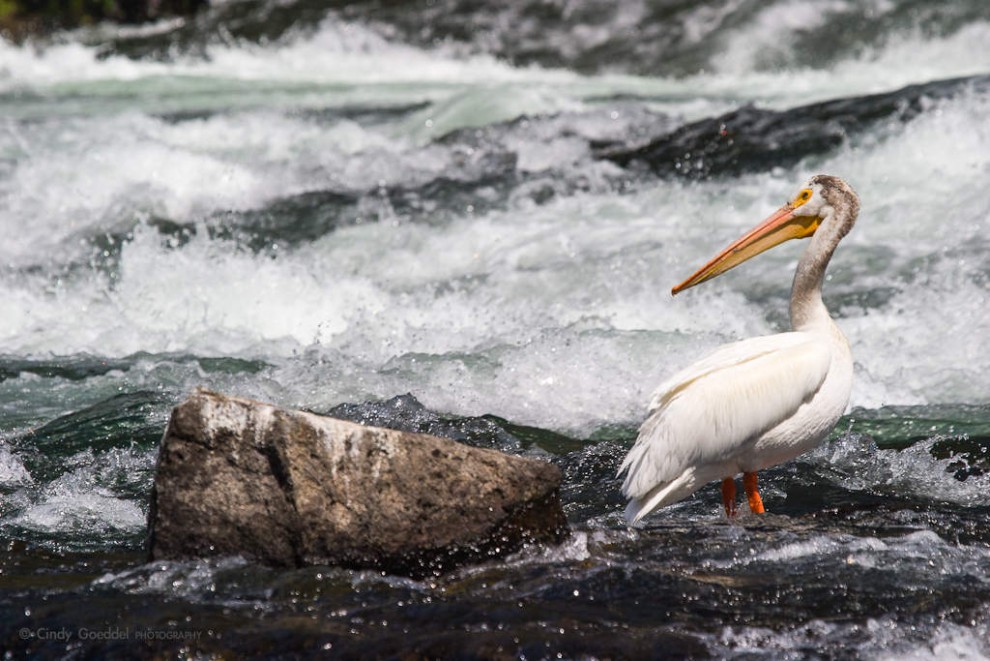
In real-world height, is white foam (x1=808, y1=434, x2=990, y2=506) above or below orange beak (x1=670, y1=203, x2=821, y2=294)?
below

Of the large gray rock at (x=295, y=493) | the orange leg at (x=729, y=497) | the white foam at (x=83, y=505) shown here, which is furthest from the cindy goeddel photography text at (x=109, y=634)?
the orange leg at (x=729, y=497)

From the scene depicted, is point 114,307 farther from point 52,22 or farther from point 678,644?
point 52,22

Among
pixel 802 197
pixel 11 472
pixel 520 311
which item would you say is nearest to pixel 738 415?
pixel 802 197

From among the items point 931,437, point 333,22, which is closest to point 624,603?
point 931,437

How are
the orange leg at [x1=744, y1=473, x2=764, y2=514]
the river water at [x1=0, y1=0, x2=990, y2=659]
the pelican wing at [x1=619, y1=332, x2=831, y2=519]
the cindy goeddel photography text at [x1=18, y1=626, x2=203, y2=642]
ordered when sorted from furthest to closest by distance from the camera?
the orange leg at [x1=744, y1=473, x2=764, y2=514]
the pelican wing at [x1=619, y1=332, x2=831, y2=519]
the river water at [x1=0, y1=0, x2=990, y2=659]
the cindy goeddel photography text at [x1=18, y1=626, x2=203, y2=642]

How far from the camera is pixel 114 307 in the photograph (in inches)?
312

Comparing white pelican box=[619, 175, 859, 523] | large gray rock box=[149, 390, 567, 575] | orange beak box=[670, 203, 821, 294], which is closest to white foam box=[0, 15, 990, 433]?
orange beak box=[670, 203, 821, 294]

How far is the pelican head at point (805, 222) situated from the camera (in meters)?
5.04

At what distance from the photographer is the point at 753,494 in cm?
476

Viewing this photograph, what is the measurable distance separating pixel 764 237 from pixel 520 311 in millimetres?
2453

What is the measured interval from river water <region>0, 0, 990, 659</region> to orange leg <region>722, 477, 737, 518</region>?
0.11m

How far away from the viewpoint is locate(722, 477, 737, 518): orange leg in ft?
15.5

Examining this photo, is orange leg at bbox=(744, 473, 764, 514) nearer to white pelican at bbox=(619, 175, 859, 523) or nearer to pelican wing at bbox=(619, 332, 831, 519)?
white pelican at bbox=(619, 175, 859, 523)

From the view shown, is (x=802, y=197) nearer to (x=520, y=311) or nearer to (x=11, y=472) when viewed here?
(x=520, y=311)
